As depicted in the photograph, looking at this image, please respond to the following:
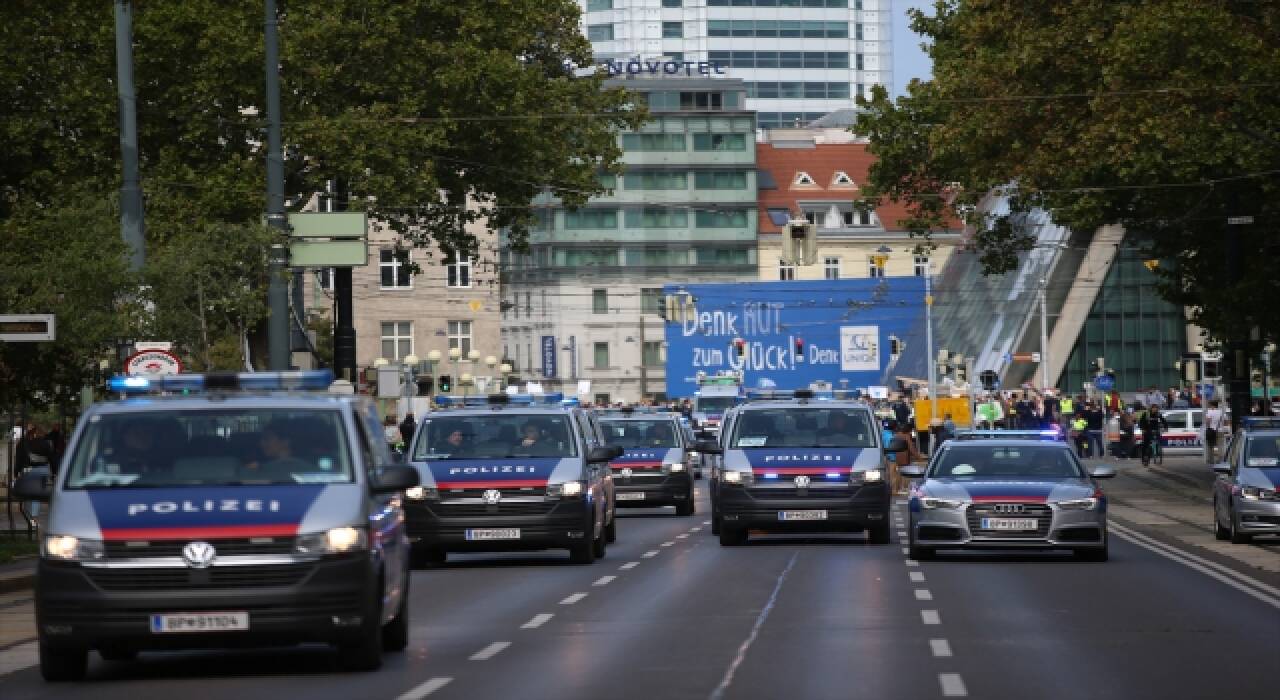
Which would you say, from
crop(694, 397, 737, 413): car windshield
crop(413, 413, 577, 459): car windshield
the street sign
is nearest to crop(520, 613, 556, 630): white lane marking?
crop(413, 413, 577, 459): car windshield

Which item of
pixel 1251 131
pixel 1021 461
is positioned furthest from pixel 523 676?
pixel 1251 131

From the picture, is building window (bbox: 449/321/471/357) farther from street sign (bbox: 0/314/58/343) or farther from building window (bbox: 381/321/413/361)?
street sign (bbox: 0/314/58/343)

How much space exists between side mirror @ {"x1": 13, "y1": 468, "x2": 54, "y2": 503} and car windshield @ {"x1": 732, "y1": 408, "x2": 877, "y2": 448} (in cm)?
1637

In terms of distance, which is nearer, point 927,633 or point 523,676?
point 523,676

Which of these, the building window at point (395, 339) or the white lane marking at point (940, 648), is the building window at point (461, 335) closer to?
the building window at point (395, 339)

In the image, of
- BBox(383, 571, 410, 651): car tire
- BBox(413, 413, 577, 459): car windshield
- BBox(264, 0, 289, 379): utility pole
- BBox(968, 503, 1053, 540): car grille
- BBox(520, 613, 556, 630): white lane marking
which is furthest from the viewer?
BBox(264, 0, 289, 379): utility pole

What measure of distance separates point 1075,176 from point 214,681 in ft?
103

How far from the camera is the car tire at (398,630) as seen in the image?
16594 millimetres

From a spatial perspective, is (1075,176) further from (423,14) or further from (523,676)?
(523,676)

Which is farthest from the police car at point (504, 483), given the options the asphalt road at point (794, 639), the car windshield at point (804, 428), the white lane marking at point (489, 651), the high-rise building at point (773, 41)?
the high-rise building at point (773, 41)

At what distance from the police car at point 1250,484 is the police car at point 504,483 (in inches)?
327

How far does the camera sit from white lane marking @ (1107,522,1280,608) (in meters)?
22.2

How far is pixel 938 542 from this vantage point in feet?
88.1

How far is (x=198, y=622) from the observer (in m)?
14.5
